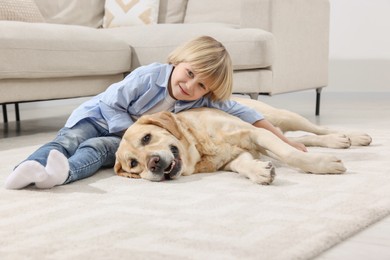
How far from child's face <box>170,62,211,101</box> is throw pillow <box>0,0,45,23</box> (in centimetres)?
190

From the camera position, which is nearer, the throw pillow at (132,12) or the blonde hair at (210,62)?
the blonde hair at (210,62)

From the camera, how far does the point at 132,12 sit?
4.60 metres

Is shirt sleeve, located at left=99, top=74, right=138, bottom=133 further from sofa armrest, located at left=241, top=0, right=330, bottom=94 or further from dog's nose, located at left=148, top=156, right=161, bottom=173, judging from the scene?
sofa armrest, located at left=241, top=0, right=330, bottom=94

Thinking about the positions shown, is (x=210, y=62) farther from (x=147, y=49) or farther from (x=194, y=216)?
(x=147, y=49)

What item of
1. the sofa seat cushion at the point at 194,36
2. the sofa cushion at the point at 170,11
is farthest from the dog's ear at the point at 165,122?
the sofa cushion at the point at 170,11

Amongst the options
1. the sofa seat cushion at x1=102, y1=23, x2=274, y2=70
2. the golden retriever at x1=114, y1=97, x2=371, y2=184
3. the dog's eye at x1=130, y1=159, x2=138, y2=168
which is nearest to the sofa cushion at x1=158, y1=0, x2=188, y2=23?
the sofa seat cushion at x1=102, y1=23, x2=274, y2=70

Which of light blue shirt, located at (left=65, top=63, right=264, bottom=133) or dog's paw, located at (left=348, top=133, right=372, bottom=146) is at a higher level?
light blue shirt, located at (left=65, top=63, right=264, bottom=133)

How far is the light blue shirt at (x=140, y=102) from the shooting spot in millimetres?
2484

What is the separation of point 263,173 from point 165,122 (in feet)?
1.36

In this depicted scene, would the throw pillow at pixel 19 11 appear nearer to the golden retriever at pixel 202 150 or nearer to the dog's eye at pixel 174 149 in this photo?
the golden retriever at pixel 202 150

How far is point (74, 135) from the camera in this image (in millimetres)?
2418

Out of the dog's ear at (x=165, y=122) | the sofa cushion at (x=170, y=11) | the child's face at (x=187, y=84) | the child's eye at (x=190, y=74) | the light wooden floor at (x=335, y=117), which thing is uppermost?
the sofa cushion at (x=170, y=11)

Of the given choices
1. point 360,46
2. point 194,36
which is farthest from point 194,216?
point 360,46

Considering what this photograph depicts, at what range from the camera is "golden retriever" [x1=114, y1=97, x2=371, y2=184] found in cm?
204
